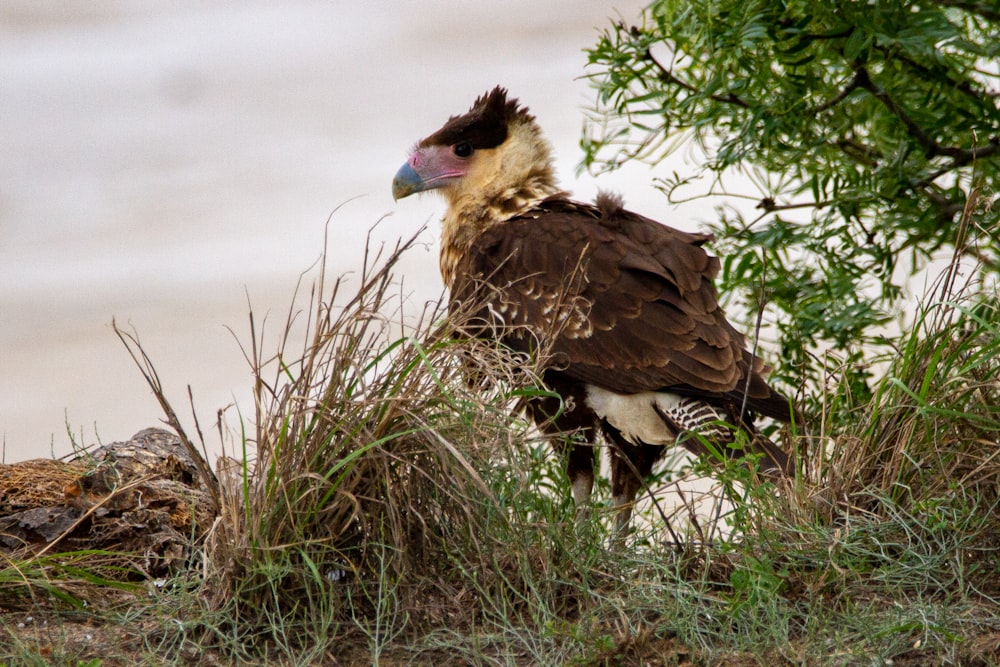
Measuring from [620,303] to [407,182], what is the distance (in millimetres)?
1391

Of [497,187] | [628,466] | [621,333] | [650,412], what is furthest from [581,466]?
[497,187]

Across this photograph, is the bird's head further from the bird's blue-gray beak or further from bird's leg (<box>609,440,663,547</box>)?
bird's leg (<box>609,440,663,547</box>)

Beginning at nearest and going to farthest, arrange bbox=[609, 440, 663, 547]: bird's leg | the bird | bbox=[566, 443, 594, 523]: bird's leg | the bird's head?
the bird < bbox=[566, 443, 594, 523]: bird's leg < bbox=[609, 440, 663, 547]: bird's leg < the bird's head

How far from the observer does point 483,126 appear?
510 centimetres

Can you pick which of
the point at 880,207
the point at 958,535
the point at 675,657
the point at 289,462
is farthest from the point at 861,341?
the point at 289,462

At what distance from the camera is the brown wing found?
4090 mm

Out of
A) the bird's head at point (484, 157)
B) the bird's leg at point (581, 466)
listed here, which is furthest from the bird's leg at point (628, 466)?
the bird's head at point (484, 157)

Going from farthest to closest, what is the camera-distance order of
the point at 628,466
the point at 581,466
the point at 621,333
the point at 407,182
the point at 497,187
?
the point at 407,182, the point at 497,187, the point at 628,466, the point at 581,466, the point at 621,333

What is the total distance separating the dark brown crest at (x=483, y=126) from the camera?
5094 mm

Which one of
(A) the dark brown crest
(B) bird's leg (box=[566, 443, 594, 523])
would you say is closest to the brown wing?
(B) bird's leg (box=[566, 443, 594, 523])

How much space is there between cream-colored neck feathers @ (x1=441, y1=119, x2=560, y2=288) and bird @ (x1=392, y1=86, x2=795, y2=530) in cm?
20

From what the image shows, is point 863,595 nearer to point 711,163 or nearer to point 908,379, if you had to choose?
point 908,379

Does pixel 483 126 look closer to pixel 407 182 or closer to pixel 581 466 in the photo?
pixel 407 182

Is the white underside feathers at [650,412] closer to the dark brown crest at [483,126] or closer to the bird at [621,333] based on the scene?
the bird at [621,333]
